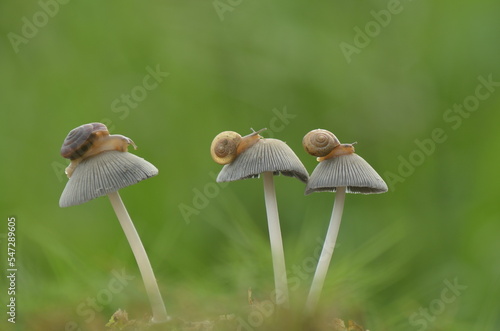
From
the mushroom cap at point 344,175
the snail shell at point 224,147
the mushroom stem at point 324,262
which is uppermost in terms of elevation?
the snail shell at point 224,147

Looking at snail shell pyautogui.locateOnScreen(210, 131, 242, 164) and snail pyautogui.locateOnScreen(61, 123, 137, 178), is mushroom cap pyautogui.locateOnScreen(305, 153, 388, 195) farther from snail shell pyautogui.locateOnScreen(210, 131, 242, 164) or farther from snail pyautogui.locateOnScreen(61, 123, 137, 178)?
snail pyautogui.locateOnScreen(61, 123, 137, 178)

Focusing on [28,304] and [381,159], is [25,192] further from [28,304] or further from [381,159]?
[381,159]

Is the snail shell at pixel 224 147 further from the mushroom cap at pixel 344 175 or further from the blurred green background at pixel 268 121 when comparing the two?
the blurred green background at pixel 268 121

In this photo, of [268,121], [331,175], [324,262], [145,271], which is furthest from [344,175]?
[268,121]

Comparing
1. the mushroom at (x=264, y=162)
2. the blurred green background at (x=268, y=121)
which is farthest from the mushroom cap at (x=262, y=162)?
the blurred green background at (x=268, y=121)

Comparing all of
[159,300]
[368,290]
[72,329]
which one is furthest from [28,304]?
[368,290]

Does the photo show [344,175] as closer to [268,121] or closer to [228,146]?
[228,146]
